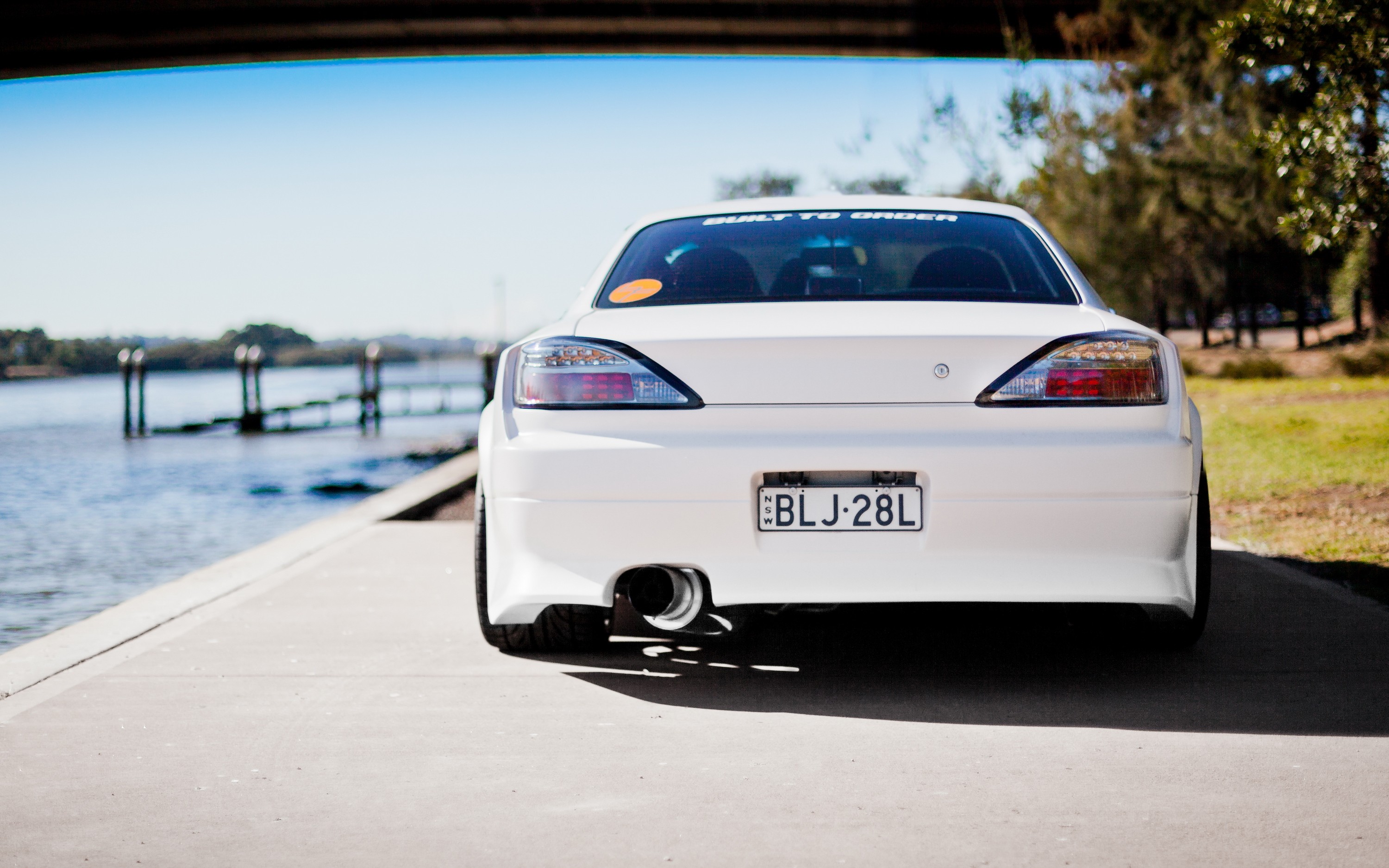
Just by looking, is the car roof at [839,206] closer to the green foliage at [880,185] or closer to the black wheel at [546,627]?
the black wheel at [546,627]

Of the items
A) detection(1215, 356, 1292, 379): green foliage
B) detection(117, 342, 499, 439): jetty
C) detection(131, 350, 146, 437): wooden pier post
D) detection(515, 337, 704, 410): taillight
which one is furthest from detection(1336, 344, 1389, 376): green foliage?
detection(515, 337, 704, 410): taillight

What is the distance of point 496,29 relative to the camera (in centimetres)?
3222

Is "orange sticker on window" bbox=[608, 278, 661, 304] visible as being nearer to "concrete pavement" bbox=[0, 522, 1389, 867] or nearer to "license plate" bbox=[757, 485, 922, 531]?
"license plate" bbox=[757, 485, 922, 531]

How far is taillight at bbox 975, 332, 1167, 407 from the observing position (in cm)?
397

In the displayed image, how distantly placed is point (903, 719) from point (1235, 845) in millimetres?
1203

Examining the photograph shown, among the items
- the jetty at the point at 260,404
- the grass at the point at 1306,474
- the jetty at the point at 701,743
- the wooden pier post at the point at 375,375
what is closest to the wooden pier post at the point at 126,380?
the jetty at the point at 260,404

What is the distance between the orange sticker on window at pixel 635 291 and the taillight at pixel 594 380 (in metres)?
0.44

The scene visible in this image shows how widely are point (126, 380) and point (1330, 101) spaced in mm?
21885

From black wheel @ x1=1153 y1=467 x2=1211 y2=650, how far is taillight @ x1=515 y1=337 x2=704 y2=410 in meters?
1.58

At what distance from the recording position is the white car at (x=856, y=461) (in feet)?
13.0

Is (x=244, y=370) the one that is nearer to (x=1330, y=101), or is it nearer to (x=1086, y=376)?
(x=1330, y=101)

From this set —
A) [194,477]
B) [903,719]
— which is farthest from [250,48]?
[903,719]

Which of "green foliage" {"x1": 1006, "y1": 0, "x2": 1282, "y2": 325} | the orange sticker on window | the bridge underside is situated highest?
the bridge underside

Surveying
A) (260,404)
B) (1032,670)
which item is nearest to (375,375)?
(260,404)
